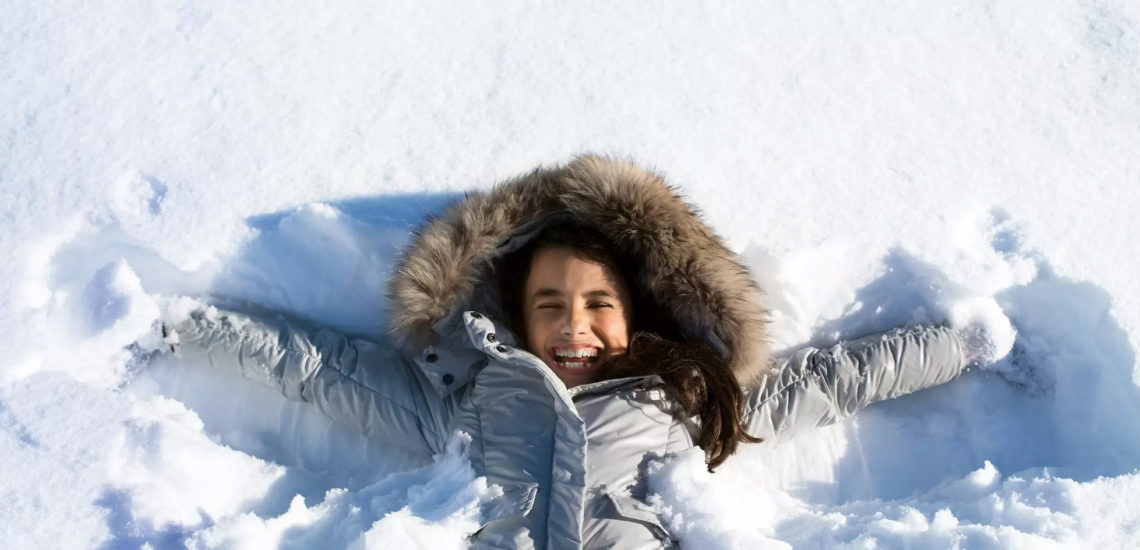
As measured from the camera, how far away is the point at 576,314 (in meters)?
2.15

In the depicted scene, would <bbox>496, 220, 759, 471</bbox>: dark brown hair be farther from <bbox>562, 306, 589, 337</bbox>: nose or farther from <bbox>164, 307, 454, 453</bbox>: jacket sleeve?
<bbox>164, 307, 454, 453</bbox>: jacket sleeve

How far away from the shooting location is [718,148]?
246cm

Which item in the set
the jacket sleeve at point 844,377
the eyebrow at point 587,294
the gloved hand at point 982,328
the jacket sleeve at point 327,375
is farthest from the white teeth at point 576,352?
the gloved hand at point 982,328

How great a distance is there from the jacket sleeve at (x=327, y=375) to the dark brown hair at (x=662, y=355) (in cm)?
33

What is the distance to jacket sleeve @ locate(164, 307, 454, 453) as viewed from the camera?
7.28ft

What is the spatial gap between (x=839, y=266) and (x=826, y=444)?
1.49ft

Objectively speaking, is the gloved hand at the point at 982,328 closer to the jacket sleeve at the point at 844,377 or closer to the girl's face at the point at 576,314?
the jacket sleeve at the point at 844,377

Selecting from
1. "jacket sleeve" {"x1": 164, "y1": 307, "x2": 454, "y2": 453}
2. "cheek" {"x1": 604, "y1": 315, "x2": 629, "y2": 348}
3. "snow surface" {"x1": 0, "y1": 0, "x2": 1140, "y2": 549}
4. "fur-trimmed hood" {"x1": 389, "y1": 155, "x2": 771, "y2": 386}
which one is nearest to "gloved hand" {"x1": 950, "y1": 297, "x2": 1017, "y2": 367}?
"snow surface" {"x1": 0, "y1": 0, "x2": 1140, "y2": 549}

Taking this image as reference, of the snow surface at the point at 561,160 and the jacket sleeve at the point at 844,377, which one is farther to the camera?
the jacket sleeve at the point at 844,377

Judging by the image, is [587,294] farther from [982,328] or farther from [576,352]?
[982,328]

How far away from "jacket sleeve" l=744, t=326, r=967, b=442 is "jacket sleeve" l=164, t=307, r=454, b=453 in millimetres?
782

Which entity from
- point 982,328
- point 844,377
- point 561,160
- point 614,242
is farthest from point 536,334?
point 982,328

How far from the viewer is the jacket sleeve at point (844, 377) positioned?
2219 millimetres

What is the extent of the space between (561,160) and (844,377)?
3.01ft
